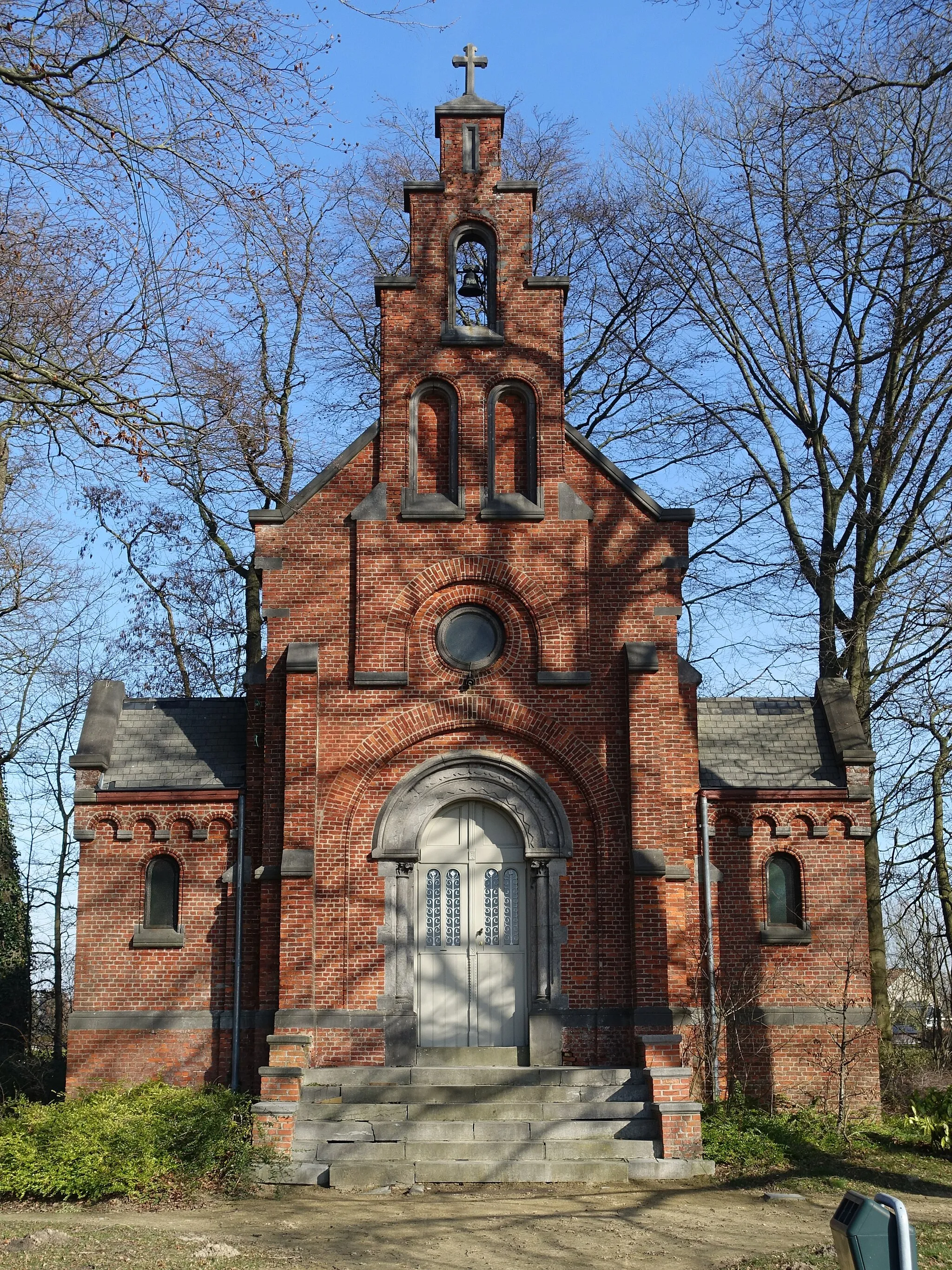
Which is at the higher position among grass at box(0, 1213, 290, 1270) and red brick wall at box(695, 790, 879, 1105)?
red brick wall at box(695, 790, 879, 1105)

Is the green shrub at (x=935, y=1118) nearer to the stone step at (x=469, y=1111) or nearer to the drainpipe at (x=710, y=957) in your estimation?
the drainpipe at (x=710, y=957)

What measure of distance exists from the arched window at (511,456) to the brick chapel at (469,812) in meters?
0.04

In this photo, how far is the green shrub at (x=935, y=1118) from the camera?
1523 centimetres

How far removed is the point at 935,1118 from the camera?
15570 millimetres

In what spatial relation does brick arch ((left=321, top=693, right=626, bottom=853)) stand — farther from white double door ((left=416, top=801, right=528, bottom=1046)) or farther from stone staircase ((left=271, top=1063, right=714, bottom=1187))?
stone staircase ((left=271, top=1063, right=714, bottom=1187))

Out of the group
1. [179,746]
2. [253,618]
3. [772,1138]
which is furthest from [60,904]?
[772,1138]

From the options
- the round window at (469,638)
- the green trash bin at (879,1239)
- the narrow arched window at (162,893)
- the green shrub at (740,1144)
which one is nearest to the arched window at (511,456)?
the round window at (469,638)

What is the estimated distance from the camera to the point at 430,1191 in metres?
13.2

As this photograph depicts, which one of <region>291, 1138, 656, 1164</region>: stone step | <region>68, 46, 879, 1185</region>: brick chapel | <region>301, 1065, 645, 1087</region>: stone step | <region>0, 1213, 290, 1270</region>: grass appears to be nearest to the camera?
<region>0, 1213, 290, 1270</region>: grass

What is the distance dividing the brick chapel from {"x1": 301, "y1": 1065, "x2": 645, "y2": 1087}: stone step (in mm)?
31

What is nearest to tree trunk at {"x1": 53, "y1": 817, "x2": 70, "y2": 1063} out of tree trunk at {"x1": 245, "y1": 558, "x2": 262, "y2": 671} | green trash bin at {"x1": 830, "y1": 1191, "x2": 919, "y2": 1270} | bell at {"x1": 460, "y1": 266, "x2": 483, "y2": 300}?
tree trunk at {"x1": 245, "y1": 558, "x2": 262, "y2": 671}

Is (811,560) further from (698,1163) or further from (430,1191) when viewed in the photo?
(430,1191)

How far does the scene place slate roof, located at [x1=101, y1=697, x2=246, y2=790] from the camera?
17016 mm

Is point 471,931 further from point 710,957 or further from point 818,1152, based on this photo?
point 818,1152
